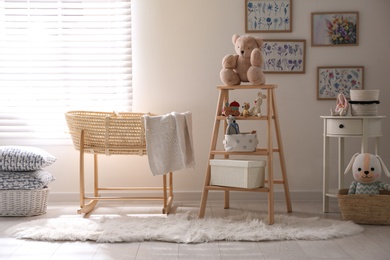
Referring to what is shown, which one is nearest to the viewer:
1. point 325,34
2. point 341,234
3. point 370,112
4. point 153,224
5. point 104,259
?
point 104,259

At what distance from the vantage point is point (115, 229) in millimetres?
3598

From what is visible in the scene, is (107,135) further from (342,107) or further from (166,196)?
(342,107)

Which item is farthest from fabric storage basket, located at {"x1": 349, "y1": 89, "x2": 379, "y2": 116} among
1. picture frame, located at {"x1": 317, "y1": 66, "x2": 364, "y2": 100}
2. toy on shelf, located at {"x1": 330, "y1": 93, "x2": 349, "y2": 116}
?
picture frame, located at {"x1": 317, "y1": 66, "x2": 364, "y2": 100}

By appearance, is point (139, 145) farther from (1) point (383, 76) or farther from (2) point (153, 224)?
(1) point (383, 76)

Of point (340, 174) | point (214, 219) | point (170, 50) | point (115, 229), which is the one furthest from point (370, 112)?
point (115, 229)

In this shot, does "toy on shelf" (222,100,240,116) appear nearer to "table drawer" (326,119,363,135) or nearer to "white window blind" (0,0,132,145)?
"table drawer" (326,119,363,135)

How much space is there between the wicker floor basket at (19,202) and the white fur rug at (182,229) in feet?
1.04

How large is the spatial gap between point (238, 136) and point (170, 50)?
112cm

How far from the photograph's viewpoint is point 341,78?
15.4 ft

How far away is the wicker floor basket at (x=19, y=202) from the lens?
414 centimetres

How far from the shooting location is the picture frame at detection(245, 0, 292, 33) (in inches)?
184

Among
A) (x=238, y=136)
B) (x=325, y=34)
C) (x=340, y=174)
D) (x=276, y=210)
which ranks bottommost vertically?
(x=276, y=210)

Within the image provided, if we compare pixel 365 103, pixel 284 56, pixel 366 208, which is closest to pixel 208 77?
pixel 284 56

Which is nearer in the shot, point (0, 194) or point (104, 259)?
point (104, 259)
